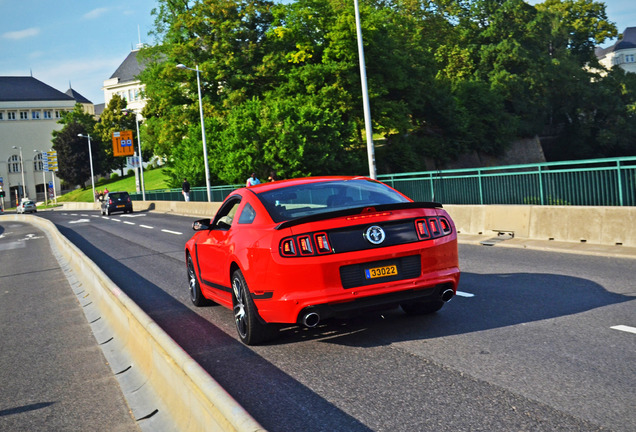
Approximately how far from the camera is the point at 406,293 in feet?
19.9

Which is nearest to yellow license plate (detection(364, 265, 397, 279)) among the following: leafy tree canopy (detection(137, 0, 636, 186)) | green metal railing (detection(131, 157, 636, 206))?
green metal railing (detection(131, 157, 636, 206))

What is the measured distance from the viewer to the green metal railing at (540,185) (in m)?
13.0

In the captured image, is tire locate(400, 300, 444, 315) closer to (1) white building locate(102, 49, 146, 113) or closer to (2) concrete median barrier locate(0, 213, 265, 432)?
(2) concrete median barrier locate(0, 213, 265, 432)

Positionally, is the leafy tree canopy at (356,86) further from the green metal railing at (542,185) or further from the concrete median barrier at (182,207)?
the green metal railing at (542,185)

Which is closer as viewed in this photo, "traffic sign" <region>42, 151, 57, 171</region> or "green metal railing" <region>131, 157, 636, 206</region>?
"green metal railing" <region>131, 157, 636, 206</region>

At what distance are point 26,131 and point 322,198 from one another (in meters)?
133

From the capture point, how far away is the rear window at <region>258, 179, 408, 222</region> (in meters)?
6.48

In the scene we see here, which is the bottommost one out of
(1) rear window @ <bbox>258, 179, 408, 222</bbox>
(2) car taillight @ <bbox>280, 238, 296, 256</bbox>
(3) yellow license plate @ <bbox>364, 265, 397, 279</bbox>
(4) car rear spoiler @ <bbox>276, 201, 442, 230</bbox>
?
(3) yellow license plate @ <bbox>364, 265, 397, 279</bbox>

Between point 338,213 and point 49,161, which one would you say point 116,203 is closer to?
point 338,213

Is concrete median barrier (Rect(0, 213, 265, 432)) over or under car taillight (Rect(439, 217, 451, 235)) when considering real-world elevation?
under

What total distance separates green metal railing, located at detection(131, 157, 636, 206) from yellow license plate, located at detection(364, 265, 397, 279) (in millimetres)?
7889

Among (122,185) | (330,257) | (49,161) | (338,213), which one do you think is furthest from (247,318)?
(49,161)

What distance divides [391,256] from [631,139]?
219 ft

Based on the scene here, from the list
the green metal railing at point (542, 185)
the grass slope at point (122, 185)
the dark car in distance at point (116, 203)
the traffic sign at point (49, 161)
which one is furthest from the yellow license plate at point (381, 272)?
the traffic sign at point (49, 161)
